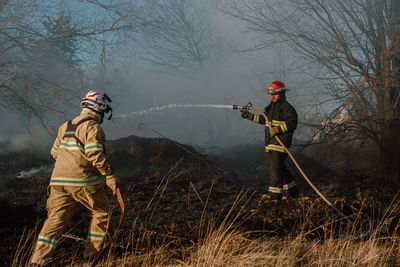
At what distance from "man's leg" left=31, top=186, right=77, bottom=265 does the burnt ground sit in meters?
0.43

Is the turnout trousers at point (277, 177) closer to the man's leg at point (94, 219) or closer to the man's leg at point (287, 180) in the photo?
the man's leg at point (287, 180)

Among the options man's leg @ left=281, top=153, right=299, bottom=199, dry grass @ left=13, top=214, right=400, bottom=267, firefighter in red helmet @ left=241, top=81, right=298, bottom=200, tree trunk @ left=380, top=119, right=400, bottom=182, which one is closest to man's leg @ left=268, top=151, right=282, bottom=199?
firefighter in red helmet @ left=241, top=81, right=298, bottom=200

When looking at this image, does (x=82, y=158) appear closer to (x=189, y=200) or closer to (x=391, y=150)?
(x=189, y=200)

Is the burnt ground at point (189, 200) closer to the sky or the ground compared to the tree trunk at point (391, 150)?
closer to the ground

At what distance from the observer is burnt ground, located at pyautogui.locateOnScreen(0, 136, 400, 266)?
12.0 ft

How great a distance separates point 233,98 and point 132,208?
21.0m

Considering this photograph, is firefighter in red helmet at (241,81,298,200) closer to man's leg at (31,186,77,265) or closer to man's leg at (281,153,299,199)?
man's leg at (281,153,299,199)

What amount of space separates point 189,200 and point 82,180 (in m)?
2.59

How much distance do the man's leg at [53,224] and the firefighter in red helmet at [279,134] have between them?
298cm

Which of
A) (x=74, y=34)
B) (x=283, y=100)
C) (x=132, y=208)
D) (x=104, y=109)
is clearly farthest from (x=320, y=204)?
(x=74, y=34)

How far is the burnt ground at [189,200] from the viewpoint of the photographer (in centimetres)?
367

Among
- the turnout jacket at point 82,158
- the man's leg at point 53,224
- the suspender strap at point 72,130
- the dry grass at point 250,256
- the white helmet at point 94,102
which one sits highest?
the white helmet at point 94,102

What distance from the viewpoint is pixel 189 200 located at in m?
5.19

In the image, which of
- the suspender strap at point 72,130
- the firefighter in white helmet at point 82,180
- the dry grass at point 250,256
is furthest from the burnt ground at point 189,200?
the suspender strap at point 72,130
